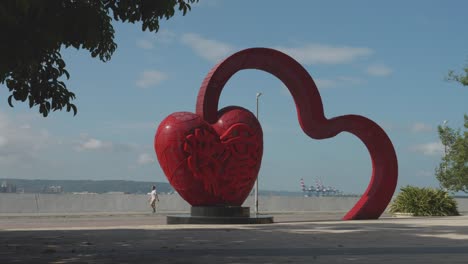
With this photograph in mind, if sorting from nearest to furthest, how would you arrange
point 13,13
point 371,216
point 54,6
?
point 13,13 < point 54,6 < point 371,216

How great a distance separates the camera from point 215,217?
21.8 m

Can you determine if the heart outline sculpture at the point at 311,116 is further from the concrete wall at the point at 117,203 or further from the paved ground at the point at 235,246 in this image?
the concrete wall at the point at 117,203

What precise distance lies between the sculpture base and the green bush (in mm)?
11121

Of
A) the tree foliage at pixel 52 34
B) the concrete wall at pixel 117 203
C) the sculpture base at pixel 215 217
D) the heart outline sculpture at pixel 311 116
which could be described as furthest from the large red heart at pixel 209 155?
the concrete wall at pixel 117 203

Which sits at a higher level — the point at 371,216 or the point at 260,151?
→ the point at 260,151

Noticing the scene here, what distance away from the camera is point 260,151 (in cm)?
2308

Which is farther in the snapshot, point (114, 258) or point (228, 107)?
point (228, 107)

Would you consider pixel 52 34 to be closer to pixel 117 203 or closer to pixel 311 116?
pixel 311 116

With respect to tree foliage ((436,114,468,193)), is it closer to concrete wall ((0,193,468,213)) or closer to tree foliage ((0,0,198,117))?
concrete wall ((0,193,468,213))

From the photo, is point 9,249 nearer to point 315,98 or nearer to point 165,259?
point 165,259

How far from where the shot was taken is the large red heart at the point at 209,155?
2161 cm

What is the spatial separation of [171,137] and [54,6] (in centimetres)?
1262

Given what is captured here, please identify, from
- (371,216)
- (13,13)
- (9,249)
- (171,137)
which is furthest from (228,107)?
(13,13)

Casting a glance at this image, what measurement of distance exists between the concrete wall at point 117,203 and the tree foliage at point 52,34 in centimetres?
2763
